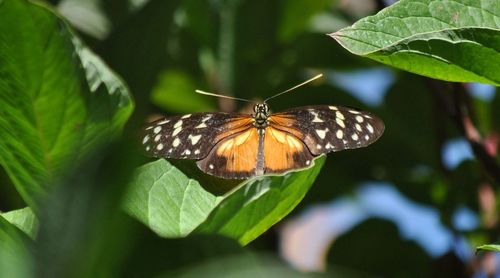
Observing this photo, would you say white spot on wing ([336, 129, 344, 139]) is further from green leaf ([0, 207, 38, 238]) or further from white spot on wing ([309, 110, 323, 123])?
green leaf ([0, 207, 38, 238])

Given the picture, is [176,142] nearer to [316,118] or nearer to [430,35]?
[316,118]

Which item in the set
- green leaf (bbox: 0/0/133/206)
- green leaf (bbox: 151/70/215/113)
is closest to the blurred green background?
green leaf (bbox: 151/70/215/113)

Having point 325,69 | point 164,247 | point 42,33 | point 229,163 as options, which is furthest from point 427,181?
point 164,247

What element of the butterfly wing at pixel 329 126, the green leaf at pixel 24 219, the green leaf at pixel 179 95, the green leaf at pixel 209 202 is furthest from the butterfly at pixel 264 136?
the green leaf at pixel 24 219

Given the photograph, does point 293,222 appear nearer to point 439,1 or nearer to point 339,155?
point 339,155

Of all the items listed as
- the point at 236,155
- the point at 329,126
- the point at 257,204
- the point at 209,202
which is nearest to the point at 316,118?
the point at 329,126

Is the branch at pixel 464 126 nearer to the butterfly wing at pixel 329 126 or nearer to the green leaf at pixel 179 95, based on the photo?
the butterfly wing at pixel 329 126
